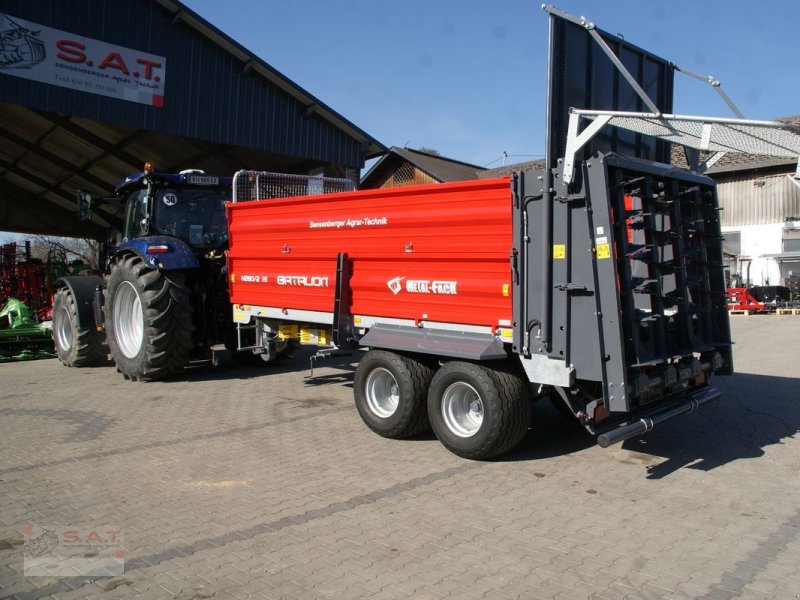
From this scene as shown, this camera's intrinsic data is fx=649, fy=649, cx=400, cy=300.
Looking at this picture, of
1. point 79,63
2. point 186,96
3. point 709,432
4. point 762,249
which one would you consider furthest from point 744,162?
point 79,63

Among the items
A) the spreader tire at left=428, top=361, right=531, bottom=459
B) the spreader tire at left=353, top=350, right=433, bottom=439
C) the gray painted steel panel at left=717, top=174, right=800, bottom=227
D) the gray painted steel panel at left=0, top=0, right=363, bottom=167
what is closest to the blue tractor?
the spreader tire at left=353, top=350, right=433, bottom=439

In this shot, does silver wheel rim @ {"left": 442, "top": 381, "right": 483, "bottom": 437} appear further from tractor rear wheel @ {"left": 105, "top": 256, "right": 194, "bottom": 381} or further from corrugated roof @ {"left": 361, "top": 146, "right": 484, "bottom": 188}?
corrugated roof @ {"left": 361, "top": 146, "right": 484, "bottom": 188}

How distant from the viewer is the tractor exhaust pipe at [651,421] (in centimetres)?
459

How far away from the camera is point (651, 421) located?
193 inches

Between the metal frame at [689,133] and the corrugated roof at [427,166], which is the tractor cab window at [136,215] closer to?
the metal frame at [689,133]

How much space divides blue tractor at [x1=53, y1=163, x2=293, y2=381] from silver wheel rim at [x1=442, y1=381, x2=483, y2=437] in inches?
133

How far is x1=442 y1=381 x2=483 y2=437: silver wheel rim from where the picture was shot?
530cm

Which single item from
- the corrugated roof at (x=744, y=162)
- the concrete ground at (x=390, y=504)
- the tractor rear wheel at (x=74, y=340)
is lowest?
the concrete ground at (x=390, y=504)

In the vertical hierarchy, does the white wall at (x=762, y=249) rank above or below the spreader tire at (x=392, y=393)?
above

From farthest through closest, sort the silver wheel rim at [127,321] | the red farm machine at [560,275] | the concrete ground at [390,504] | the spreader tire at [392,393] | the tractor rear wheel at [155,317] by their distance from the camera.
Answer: the silver wheel rim at [127,321], the tractor rear wheel at [155,317], the spreader tire at [392,393], the red farm machine at [560,275], the concrete ground at [390,504]

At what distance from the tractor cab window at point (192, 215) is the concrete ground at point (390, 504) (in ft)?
9.48

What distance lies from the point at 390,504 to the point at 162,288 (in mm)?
5100

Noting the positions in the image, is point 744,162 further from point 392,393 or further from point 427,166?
point 392,393

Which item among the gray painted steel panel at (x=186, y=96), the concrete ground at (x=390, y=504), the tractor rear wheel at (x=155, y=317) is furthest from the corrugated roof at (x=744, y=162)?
the tractor rear wheel at (x=155, y=317)
